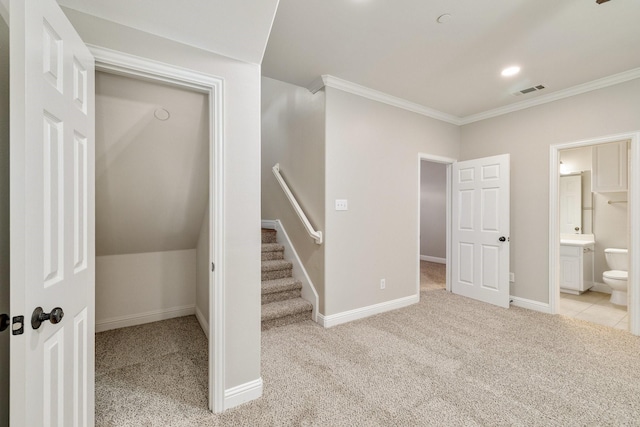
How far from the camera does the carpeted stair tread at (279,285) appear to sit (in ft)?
10.1

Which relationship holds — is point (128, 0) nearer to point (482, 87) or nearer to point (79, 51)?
point (79, 51)

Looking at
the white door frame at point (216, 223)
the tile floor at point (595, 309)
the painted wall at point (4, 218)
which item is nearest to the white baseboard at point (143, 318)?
the white door frame at point (216, 223)

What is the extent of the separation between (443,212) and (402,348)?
4845mm

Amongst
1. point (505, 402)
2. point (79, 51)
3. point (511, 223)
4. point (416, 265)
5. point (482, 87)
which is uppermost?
point (482, 87)

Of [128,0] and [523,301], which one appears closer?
[128,0]

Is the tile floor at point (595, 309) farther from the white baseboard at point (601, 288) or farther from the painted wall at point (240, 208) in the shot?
the painted wall at point (240, 208)

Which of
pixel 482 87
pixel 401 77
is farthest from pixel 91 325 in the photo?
pixel 482 87

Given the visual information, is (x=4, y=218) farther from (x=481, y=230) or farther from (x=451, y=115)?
(x=451, y=115)

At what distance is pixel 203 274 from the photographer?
2.86 m

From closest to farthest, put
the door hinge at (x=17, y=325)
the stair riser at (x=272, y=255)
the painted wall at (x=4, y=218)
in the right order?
the door hinge at (x=17, y=325), the painted wall at (x=4, y=218), the stair riser at (x=272, y=255)

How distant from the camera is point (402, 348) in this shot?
96.9 inches

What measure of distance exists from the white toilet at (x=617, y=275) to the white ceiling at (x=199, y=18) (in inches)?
190

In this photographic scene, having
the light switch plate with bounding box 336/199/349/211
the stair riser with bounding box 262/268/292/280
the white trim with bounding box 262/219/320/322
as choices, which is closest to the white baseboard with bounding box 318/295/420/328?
the white trim with bounding box 262/219/320/322

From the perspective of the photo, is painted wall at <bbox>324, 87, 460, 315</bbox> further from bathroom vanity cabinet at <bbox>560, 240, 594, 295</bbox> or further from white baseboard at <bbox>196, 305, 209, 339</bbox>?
bathroom vanity cabinet at <bbox>560, 240, 594, 295</bbox>
